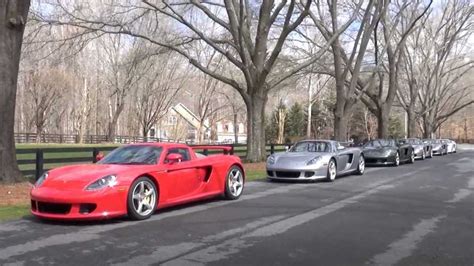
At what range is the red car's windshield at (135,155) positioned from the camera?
9.48m

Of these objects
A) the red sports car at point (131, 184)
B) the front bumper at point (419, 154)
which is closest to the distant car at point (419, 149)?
the front bumper at point (419, 154)

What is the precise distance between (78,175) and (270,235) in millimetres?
3260

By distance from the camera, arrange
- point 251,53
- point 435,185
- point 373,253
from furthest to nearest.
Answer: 1. point 251,53
2. point 435,185
3. point 373,253

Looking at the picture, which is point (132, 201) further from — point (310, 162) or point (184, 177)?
point (310, 162)

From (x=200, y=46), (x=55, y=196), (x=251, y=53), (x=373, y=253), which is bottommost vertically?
(x=373, y=253)

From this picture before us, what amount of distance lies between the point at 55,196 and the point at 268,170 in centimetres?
833

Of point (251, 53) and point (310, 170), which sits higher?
point (251, 53)

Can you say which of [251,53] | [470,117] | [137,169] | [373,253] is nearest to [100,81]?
[251,53]

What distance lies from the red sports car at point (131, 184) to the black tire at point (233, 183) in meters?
0.10

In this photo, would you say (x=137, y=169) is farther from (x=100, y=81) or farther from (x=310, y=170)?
(x=100, y=81)

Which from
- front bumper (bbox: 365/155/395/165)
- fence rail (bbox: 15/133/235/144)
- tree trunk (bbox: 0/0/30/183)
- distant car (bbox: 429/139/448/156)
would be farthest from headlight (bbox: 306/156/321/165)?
fence rail (bbox: 15/133/235/144)

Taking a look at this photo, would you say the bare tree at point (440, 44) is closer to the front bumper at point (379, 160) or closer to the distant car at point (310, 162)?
the front bumper at point (379, 160)

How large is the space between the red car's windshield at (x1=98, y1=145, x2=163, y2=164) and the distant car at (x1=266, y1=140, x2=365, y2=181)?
6.01 meters

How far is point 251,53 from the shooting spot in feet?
75.1
